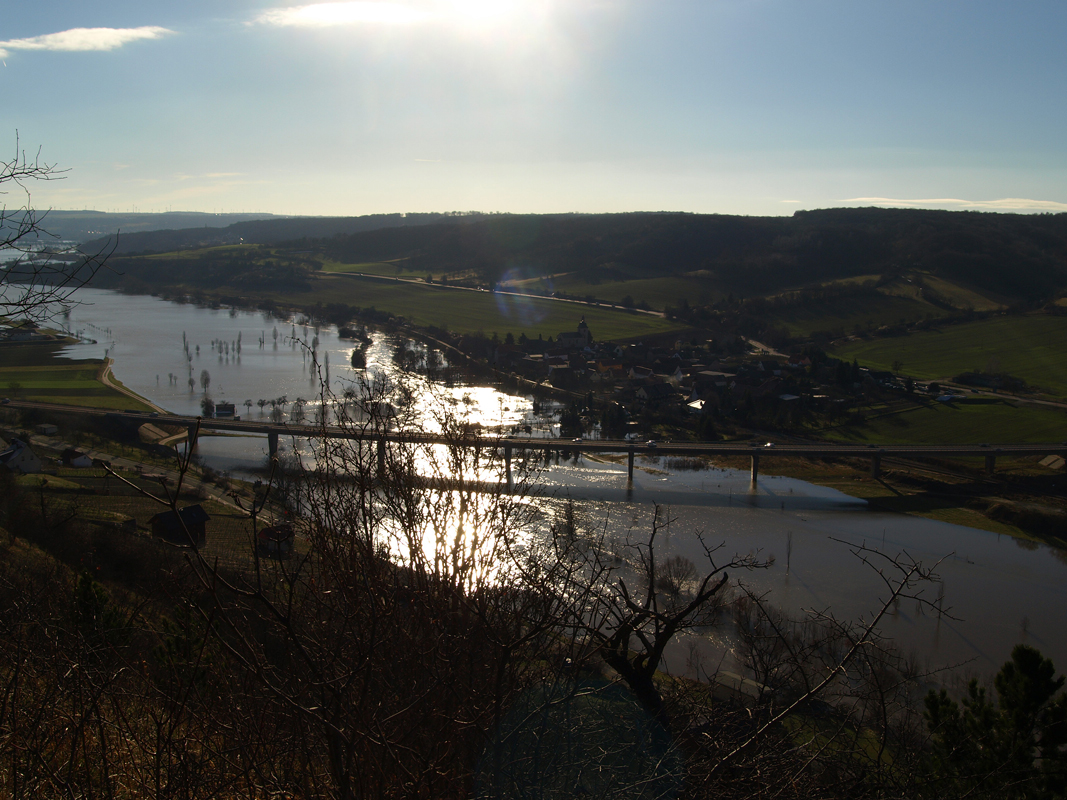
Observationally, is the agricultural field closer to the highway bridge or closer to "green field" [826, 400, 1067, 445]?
"green field" [826, 400, 1067, 445]

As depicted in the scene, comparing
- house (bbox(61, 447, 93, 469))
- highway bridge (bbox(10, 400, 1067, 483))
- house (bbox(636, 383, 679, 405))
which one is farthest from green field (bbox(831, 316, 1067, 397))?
house (bbox(61, 447, 93, 469))

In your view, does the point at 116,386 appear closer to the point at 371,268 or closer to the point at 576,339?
the point at 576,339

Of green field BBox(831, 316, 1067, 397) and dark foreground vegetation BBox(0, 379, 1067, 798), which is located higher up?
dark foreground vegetation BBox(0, 379, 1067, 798)

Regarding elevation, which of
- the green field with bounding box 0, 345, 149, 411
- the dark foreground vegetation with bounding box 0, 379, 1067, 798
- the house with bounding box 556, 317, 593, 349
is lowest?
the green field with bounding box 0, 345, 149, 411

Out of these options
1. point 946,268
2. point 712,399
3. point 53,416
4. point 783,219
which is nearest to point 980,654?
point 712,399

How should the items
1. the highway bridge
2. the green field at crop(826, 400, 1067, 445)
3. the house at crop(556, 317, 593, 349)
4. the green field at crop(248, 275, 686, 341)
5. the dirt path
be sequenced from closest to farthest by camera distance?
the highway bridge → the green field at crop(826, 400, 1067, 445) → the dirt path → the house at crop(556, 317, 593, 349) → the green field at crop(248, 275, 686, 341)

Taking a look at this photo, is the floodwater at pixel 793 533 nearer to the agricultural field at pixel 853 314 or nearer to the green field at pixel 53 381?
the green field at pixel 53 381

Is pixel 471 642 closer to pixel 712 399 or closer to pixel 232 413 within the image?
pixel 232 413
